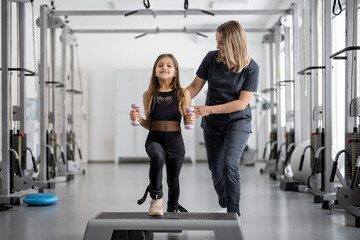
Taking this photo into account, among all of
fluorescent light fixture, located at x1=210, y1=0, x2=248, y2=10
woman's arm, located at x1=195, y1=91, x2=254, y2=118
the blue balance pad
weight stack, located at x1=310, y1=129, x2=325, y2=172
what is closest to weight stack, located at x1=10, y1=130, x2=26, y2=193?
the blue balance pad

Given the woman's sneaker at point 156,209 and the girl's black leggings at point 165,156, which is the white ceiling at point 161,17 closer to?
the girl's black leggings at point 165,156

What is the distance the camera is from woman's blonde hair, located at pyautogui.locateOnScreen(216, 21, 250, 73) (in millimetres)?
2985

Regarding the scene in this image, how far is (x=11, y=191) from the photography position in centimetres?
471

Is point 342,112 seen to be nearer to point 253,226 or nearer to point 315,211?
point 315,211

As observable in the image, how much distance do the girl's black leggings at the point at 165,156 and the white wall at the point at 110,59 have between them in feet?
26.5

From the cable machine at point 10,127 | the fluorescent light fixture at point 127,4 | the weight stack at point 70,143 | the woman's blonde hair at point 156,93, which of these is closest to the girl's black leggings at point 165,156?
the woman's blonde hair at point 156,93

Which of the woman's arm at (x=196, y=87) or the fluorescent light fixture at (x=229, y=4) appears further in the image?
the fluorescent light fixture at (x=229, y=4)

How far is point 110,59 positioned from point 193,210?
292 inches

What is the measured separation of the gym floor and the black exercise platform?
497 mm

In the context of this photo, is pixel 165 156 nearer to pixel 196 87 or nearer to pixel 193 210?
pixel 196 87

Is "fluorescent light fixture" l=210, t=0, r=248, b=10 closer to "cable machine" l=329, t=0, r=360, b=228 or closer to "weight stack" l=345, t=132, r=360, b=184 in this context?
"cable machine" l=329, t=0, r=360, b=228

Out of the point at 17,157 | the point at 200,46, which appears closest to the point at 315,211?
the point at 17,157

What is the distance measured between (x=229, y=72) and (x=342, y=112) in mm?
4289

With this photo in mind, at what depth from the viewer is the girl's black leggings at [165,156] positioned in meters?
2.78
